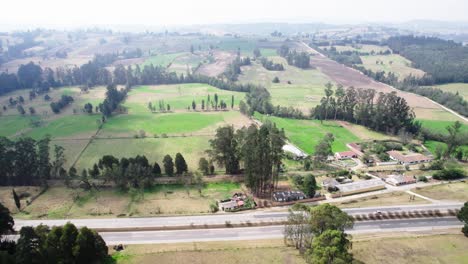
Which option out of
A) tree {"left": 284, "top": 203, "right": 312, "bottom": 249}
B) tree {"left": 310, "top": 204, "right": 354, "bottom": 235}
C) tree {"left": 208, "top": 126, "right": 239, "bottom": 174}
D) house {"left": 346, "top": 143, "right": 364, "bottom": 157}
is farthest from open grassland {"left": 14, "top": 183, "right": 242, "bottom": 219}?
house {"left": 346, "top": 143, "right": 364, "bottom": 157}

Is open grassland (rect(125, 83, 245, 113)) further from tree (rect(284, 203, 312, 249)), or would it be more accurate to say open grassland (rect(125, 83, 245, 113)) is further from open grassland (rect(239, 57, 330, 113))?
tree (rect(284, 203, 312, 249))

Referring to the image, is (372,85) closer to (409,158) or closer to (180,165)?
(409,158)

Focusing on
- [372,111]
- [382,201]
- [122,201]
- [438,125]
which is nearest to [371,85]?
[438,125]

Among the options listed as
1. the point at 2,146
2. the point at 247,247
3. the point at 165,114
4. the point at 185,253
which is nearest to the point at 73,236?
the point at 185,253

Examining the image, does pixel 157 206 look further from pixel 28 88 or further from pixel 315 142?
pixel 28 88

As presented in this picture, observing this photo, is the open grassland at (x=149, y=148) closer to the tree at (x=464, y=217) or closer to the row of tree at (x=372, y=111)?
the row of tree at (x=372, y=111)

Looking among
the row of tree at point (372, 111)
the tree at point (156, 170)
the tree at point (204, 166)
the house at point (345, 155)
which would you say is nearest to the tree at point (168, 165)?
the tree at point (156, 170)
